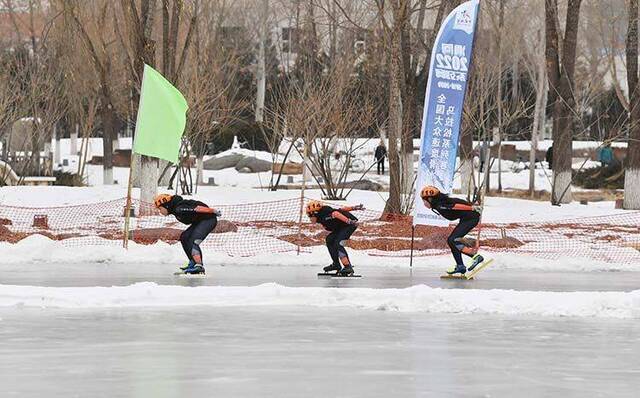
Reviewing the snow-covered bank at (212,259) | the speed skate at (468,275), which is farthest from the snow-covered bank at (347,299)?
the snow-covered bank at (212,259)

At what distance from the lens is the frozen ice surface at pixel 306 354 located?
10.3 metres

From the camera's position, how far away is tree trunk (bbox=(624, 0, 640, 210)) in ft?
127

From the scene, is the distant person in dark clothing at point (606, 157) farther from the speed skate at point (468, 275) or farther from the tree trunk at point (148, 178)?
the speed skate at point (468, 275)

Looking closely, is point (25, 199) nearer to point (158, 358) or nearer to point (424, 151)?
point (424, 151)

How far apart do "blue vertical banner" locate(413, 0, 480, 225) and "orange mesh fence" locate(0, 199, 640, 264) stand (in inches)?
85.8

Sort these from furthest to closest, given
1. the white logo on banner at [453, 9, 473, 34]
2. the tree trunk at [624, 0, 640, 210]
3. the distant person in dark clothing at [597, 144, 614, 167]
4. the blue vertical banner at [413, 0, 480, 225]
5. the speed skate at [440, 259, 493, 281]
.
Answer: the distant person in dark clothing at [597, 144, 614, 167], the tree trunk at [624, 0, 640, 210], the white logo on banner at [453, 9, 473, 34], the blue vertical banner at [413, 0, 480, 225], the speed skate at [440, 259, 493, 281]

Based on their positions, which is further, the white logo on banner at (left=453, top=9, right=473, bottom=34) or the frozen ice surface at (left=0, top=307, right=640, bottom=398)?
the white logo on banner at (left=453, top=9, right=473, bottom=34)

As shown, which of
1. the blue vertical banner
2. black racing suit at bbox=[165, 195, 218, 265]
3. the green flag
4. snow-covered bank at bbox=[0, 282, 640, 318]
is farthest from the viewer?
the green flag

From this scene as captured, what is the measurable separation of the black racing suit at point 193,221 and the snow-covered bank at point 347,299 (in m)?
3.36

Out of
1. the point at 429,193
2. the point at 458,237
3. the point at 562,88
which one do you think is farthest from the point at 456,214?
the point at 562,88

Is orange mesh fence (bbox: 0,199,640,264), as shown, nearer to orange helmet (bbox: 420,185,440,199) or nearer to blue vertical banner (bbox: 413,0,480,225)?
blue vertical banner (bbox: 413,0,480,225)

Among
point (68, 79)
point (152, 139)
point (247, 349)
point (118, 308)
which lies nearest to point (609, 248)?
point (152, 139)

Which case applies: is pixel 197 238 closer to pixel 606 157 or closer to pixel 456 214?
pixel 456 214

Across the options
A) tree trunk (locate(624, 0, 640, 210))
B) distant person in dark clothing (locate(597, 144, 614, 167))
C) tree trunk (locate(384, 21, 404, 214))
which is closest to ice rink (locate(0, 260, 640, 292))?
tree trunk (locate(384, 21, 404, 214))
